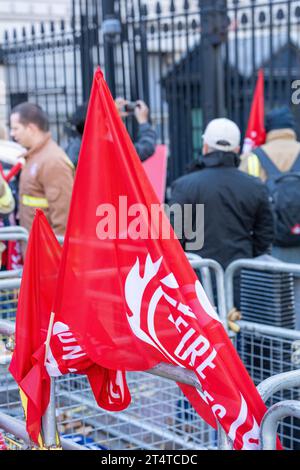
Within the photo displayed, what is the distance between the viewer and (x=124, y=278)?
2307mm

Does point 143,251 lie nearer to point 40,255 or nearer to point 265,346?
point 40,255

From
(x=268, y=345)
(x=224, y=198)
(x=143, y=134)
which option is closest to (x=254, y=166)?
(x=143, y=134)

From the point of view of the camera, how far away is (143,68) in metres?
8.62

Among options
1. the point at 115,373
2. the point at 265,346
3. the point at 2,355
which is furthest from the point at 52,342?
the point at 265,346

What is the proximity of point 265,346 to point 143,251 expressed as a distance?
1602 millimetres

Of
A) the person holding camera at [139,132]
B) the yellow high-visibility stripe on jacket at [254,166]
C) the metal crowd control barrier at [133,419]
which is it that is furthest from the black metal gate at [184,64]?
the metal crowd control barrier at [133,419]

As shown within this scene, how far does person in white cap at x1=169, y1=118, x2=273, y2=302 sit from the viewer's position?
15.0 ft

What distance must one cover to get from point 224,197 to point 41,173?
4.69 ft

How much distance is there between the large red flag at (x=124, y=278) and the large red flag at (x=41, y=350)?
89 mm

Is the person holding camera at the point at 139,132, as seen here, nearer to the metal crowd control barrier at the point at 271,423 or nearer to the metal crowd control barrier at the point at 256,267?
the metal crowd control barrier at the point at 256,267

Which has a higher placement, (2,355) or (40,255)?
(40,255)

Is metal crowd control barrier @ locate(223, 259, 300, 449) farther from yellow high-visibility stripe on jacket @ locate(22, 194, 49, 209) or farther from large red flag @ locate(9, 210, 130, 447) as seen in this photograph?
yellow high-visibility stripe on jacket @ locate(22, 194, 49, 209)

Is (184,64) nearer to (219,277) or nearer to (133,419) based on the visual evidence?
(219,277)

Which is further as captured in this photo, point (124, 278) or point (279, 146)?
point (279, 146)
